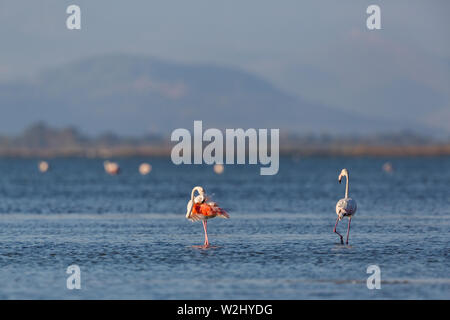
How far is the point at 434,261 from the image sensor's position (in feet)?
75.5

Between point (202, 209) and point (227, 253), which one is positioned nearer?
point (227, 253)

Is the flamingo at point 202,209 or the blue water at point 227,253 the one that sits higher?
the flamingo at point 202,209

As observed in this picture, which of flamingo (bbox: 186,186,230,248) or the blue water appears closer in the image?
the blue water

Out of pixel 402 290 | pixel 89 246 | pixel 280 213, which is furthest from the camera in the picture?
pixel 280 213

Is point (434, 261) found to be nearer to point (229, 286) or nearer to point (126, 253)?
point (229, 286)

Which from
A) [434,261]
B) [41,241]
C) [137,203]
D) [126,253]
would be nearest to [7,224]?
[41,241]

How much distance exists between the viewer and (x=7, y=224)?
110ft

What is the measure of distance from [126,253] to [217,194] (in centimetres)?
3284

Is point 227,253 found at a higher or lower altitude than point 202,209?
lower

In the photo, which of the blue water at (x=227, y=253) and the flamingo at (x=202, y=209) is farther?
the flamingo at (x=202, y=209)

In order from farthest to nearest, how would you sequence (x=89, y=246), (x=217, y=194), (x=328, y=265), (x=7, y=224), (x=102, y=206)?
(x=217, y=194) < (x=102, y=206) < (x=7, y=224) < (x=89, y=246) < (x=328, y=265)

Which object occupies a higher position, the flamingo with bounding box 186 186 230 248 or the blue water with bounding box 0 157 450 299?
the flamingo with bounding box 186 186 230 248
